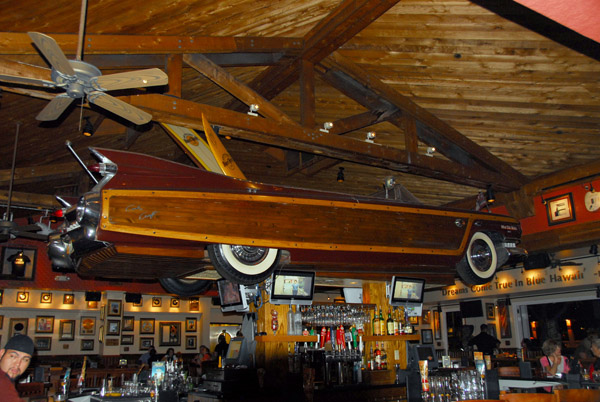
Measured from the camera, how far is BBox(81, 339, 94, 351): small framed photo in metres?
13.7

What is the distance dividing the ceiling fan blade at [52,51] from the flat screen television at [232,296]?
363 centimetres

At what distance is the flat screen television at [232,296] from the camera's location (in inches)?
258

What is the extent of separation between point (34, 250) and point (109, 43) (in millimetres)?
7267

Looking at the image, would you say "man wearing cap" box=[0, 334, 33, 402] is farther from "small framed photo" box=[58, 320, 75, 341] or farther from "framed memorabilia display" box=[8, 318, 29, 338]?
"small framed photo" box=[58, 320, 75, 341]

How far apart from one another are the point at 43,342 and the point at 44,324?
0.46 metres

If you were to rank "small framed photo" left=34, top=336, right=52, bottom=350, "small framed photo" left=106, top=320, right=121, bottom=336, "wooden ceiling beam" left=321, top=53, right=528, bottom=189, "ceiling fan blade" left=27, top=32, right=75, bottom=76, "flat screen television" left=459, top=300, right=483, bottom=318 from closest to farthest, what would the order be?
"ceiling fan blade" left=27, top=32, right=75, bottom=76, "wooden ceiling beam" left=321, top=53, right=528, bottom=189, "small framed photo" left=34, top=336, right=52, bottom=350, "small framed photo" left=106, top=320, right=121, bottom=336, "flat screen television" left=459, top=300, right=483, bottom=318

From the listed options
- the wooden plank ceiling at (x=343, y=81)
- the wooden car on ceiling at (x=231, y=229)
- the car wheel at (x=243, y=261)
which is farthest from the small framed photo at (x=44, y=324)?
the car wheel at (x=243, y=261)

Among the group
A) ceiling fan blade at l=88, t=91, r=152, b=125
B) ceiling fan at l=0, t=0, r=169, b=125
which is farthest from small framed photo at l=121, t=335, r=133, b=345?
ceiling fan at l=0, t=0, r=169, b=125

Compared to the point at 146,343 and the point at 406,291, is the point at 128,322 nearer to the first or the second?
the point at 146,343

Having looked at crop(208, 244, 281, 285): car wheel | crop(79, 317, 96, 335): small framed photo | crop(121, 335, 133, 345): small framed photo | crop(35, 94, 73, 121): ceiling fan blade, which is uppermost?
crop(35, 94, 73, 121): ceiling fan blade

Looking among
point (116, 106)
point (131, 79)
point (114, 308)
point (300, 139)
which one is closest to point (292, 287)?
point (300, 139)

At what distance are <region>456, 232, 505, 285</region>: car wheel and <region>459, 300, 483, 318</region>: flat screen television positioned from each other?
25.5ft

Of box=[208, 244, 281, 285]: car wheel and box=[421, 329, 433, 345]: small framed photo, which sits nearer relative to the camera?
box=[208, 244, 281, 285]: car wheel

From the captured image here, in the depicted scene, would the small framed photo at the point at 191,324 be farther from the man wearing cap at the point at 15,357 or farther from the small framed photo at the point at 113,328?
the man wearing cap at the point at 15,357
